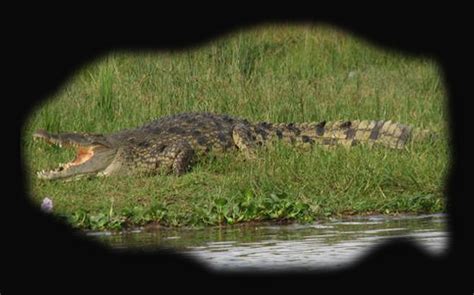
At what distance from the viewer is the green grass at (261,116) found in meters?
8.38

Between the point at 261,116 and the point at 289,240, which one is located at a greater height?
the point at 261,116

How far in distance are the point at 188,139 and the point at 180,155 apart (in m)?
0.25

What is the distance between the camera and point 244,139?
34.0 feet

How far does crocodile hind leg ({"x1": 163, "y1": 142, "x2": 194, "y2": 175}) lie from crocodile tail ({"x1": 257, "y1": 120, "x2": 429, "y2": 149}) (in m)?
0.78

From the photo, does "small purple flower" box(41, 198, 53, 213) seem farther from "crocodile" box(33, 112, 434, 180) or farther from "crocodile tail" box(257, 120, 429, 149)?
"crocodile tail" box(257, 120, 429, 149)

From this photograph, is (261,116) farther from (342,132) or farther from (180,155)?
(180,155)

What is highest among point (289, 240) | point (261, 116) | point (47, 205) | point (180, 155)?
point (261, 116)

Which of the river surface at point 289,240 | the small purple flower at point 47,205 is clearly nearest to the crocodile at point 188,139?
the small purple flower at point 47,205

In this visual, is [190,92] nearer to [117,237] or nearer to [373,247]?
[117,237]

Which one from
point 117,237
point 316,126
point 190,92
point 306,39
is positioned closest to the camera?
point 117,237

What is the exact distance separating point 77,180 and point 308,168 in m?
1.87

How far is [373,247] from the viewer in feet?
23.1

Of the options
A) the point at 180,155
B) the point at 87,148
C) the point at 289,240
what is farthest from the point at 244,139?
the point at 289,240

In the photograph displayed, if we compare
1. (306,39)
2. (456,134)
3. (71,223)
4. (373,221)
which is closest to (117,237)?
(71,223)
